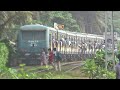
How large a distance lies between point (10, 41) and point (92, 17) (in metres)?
3.69

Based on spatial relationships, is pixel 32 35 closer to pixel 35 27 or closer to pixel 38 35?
pixel 38 35

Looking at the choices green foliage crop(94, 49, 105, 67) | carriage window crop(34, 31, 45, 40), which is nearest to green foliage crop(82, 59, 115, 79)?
green foliage crop(94, 49, 105, 67)

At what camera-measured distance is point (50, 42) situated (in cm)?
1370

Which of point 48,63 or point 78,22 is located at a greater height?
point 78,22

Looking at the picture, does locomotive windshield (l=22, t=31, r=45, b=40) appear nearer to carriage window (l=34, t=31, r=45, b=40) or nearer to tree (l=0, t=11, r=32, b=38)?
carriage window (l=34, t=31, r=45, b=40)

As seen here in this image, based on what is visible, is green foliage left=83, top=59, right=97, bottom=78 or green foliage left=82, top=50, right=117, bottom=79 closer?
green foliage left=82, top=50, right=117, bottom=79

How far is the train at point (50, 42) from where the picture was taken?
13.4 meters

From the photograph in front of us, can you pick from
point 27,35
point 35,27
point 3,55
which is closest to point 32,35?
point 27,35

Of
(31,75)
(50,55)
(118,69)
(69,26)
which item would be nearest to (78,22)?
(69,26)

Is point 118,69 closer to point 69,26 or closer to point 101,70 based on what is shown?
point 101,70

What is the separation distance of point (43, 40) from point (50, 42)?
472 millimetres

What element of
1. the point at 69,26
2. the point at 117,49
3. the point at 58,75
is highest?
the point at 69,26

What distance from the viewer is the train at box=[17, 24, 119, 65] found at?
43.8ft

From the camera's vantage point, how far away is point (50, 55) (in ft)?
39.9
